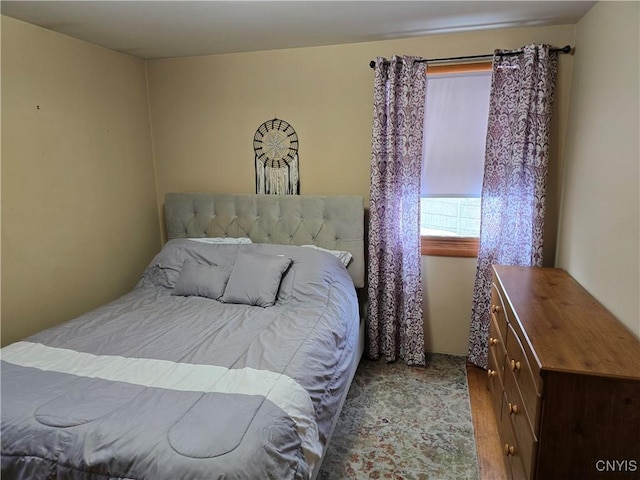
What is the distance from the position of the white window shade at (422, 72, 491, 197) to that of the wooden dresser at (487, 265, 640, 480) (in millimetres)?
1327

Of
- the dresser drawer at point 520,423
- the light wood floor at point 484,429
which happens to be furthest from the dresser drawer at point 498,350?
the light wood floor at point 484,429

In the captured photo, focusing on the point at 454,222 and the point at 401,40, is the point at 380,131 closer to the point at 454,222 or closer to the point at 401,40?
the point at 401,40

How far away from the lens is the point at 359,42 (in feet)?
9.34

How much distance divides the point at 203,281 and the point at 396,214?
1.42 m

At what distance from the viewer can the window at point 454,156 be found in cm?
272

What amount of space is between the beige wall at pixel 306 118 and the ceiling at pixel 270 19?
13 cm

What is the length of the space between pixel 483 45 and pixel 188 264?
2.49 m

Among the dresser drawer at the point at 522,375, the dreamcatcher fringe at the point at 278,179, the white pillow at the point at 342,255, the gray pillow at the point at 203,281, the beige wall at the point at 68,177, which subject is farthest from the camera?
the dreamcatcher fringe at the point at 278,179

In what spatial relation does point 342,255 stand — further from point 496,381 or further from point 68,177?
point 68,177

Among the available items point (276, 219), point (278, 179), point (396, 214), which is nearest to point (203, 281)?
A: point (276, 219)

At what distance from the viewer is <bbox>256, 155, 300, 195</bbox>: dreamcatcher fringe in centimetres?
316

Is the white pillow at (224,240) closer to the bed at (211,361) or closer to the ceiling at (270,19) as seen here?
the bed at (211,361)

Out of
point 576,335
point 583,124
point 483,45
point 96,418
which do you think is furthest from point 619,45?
point 96,418

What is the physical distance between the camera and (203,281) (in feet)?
8.63
